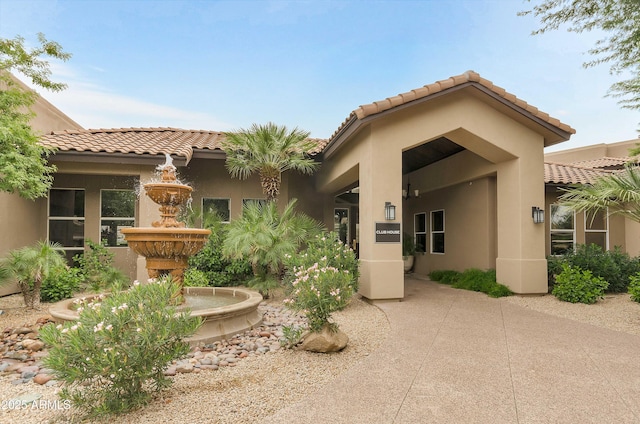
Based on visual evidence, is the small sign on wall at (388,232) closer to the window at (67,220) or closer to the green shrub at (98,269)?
the green shrub at (98,269)

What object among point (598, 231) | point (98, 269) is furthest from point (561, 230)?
point (98, 269)

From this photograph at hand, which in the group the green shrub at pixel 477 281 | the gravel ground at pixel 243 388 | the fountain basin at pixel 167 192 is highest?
the fountain basin at pixel 167 192

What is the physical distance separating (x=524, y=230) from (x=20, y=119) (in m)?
12.3

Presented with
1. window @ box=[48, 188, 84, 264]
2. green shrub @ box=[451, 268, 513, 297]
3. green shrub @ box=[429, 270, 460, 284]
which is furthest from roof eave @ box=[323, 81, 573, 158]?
window @ box=[48, 188, 84, 264]

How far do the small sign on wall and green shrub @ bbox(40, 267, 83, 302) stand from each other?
7.53 meters

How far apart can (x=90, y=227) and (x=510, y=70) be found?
54.0 ft

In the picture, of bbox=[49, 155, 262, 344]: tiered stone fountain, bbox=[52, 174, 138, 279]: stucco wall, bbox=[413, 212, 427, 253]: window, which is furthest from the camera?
bbox=[413, 212, 427, 253]: window

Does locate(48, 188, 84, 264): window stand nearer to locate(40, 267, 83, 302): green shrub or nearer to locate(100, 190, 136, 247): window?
locate(100, 190, 136, 247): window

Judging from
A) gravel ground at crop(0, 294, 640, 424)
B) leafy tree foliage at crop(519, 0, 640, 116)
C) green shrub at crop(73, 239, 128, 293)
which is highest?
leafy tree foliage at crop(519, 0, 640, 116)

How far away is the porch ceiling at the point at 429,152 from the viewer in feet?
40.7

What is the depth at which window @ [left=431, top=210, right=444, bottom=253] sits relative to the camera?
13995 millimetres

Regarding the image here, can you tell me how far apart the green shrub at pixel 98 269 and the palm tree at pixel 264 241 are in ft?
10.7

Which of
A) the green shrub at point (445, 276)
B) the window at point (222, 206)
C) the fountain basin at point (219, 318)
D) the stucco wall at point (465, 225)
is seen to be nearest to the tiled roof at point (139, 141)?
the window at point (222, 206)

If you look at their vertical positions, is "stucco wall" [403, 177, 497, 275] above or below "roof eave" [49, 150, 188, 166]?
below
